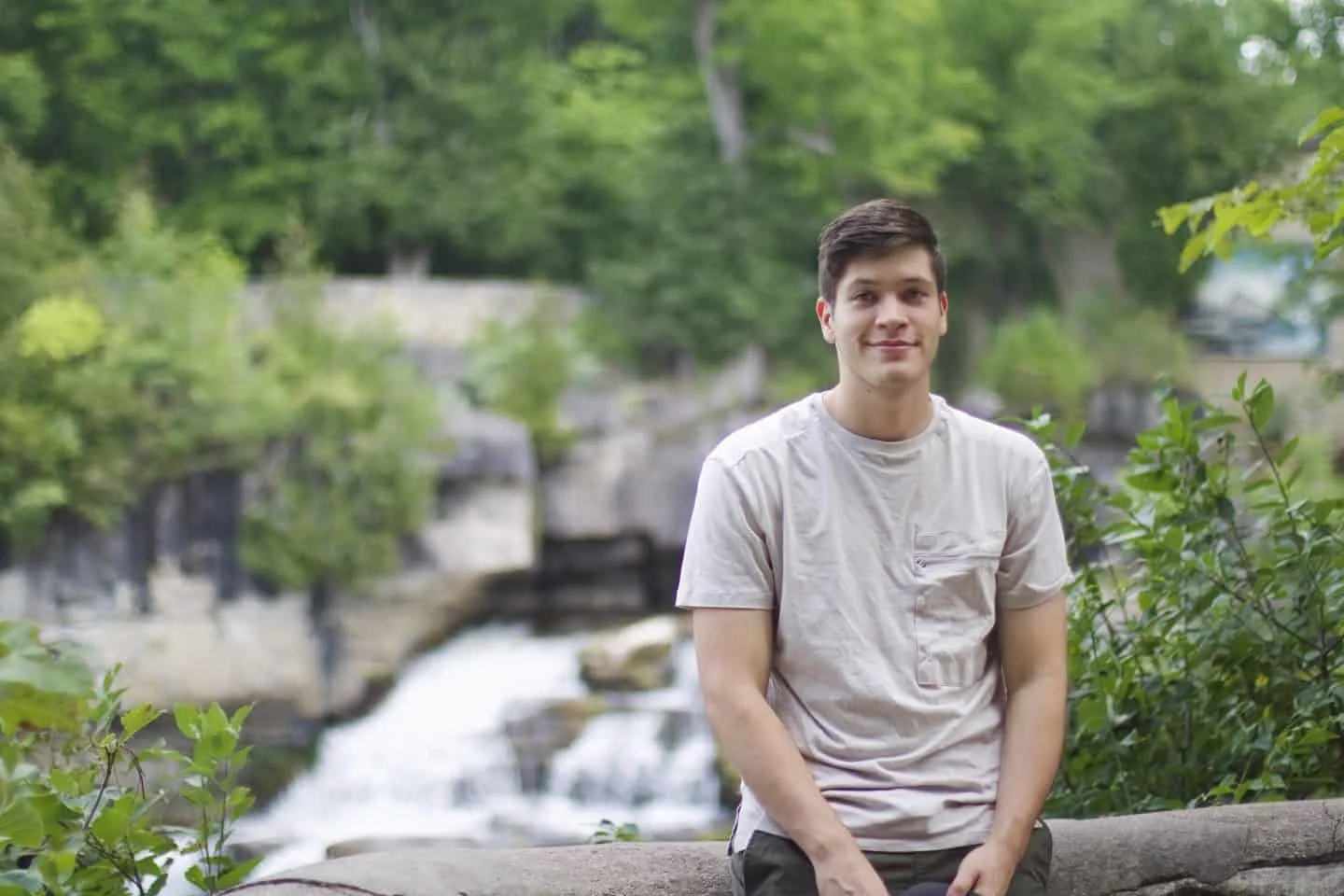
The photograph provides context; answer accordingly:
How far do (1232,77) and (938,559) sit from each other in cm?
1626

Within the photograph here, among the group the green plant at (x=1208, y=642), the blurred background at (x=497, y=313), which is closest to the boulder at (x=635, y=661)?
the blurred background at (x=497, y=313)

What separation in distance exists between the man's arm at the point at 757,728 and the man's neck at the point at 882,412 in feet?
0.78

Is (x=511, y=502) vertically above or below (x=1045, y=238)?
below

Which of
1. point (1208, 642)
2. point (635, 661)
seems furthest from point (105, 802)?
point (635, 661)

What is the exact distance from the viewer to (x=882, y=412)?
182 centimetres

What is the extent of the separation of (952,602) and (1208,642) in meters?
0.80

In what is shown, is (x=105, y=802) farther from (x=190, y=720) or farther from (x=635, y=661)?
(x=635, y=661)

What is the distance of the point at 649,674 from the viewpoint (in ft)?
38.0

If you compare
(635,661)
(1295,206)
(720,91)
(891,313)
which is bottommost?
(635,661)

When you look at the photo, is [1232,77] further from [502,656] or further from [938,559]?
[938,559]

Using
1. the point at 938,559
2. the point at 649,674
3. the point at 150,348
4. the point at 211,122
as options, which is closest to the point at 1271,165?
the point at 938,559

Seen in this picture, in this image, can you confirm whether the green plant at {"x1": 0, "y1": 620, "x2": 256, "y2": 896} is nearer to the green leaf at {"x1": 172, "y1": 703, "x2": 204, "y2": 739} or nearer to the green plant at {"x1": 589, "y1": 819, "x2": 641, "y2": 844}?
the green leaf at {"x1": 172, "y1": 703, "x2": 204, "y2": 739}

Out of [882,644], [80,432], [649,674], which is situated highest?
[80,432]

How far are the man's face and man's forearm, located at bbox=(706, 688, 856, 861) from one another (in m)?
0.37
